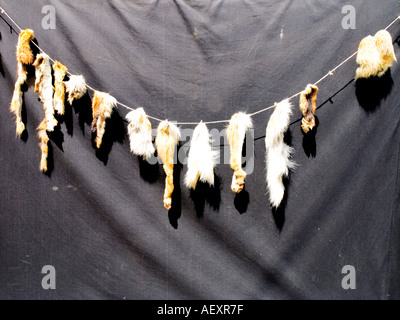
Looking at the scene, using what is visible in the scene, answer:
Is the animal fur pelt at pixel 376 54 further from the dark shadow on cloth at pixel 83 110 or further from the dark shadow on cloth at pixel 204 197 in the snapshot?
the dark shadow on cloth at pixel 83 110

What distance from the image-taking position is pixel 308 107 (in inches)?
56.3

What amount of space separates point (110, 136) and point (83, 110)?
18 centimetres

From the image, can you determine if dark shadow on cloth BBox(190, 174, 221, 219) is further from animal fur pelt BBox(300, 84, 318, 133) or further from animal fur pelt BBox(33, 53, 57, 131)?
animal fur pelt BBox(33, 53, 57, 131)

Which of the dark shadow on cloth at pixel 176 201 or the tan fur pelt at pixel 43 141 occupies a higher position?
the tan fur pelt at pixel 43 141

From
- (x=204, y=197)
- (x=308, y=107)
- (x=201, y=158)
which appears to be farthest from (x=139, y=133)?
(x=308, y=107)

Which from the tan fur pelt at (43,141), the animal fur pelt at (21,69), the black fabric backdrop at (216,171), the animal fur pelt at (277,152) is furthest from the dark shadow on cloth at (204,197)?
the animal fur pelt at (21,69)

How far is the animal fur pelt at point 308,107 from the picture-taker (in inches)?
55.9

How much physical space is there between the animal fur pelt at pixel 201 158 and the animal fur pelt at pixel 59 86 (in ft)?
2.06

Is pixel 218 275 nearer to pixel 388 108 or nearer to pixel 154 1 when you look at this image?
pixel 388 108

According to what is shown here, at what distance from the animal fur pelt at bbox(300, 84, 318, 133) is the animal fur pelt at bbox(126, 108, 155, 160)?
0.69 metres

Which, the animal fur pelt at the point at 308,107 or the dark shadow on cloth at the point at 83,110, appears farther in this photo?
the dark shadow on cloth at the point at 83,110

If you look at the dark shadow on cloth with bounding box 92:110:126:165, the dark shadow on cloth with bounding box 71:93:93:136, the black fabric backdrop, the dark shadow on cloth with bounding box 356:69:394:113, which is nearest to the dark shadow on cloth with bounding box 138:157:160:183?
the black fabric backdrop
